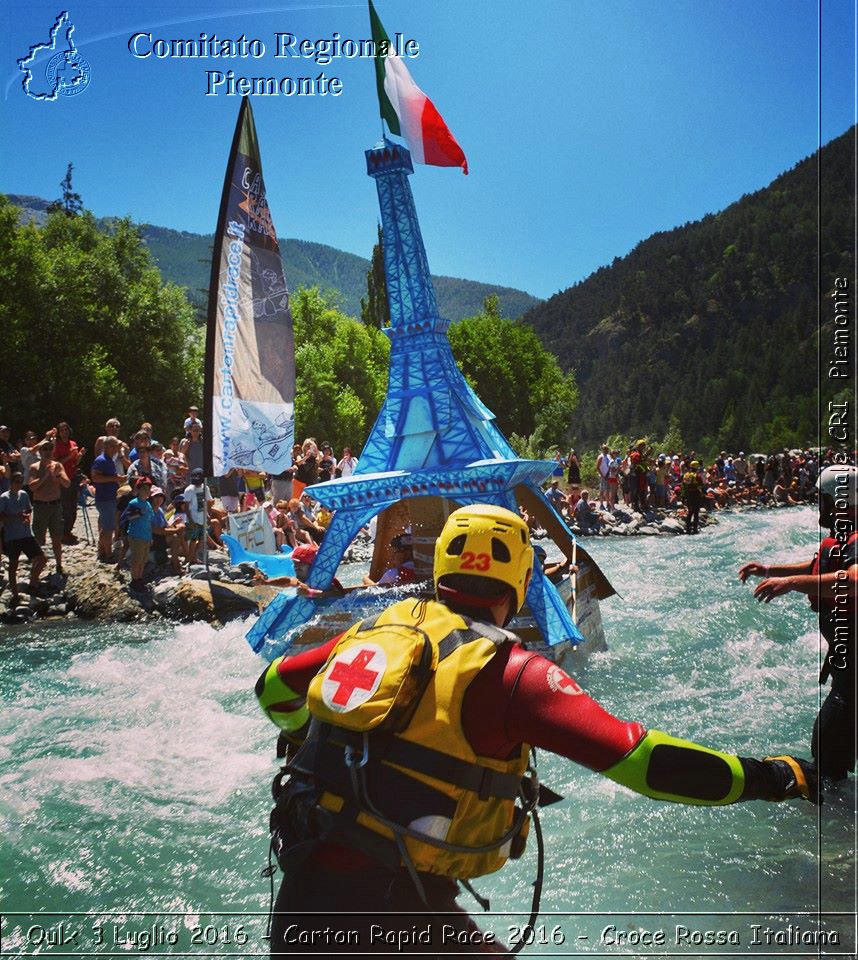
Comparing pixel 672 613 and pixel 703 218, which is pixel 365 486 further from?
pixel 703 218

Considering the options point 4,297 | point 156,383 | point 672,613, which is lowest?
point 672,613

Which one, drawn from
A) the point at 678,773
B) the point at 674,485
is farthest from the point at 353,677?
the point at 674,485

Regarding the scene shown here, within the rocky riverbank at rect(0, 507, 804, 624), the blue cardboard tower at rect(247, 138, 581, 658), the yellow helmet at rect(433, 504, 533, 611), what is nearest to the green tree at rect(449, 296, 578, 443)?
the rocky riverbank at rect(0, 507, 804, 624)

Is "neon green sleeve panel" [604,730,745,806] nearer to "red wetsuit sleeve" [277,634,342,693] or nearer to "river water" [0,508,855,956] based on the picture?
"red wetsuit sleeve" [277,634,342,693]

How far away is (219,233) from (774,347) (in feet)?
370

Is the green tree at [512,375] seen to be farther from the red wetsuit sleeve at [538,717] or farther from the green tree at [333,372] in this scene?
the red wetsuit sleeve at [538,717]

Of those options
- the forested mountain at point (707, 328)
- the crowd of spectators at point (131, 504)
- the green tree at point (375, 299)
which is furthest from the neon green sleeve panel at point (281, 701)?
the forested mountain at point (707, 328)

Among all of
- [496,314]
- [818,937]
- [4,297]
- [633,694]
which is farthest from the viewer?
[496,314]

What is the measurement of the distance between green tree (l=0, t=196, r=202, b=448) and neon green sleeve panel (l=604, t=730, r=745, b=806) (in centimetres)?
2573

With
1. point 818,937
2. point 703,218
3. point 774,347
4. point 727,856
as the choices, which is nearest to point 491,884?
point 727,856

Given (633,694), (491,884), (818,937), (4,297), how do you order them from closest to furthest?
(818,937)
(491,884)
(633,694)
(4,297)

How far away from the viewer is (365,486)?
341 inches

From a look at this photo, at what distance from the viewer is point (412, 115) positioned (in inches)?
367

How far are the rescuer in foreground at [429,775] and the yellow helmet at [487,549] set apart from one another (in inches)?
8.2
